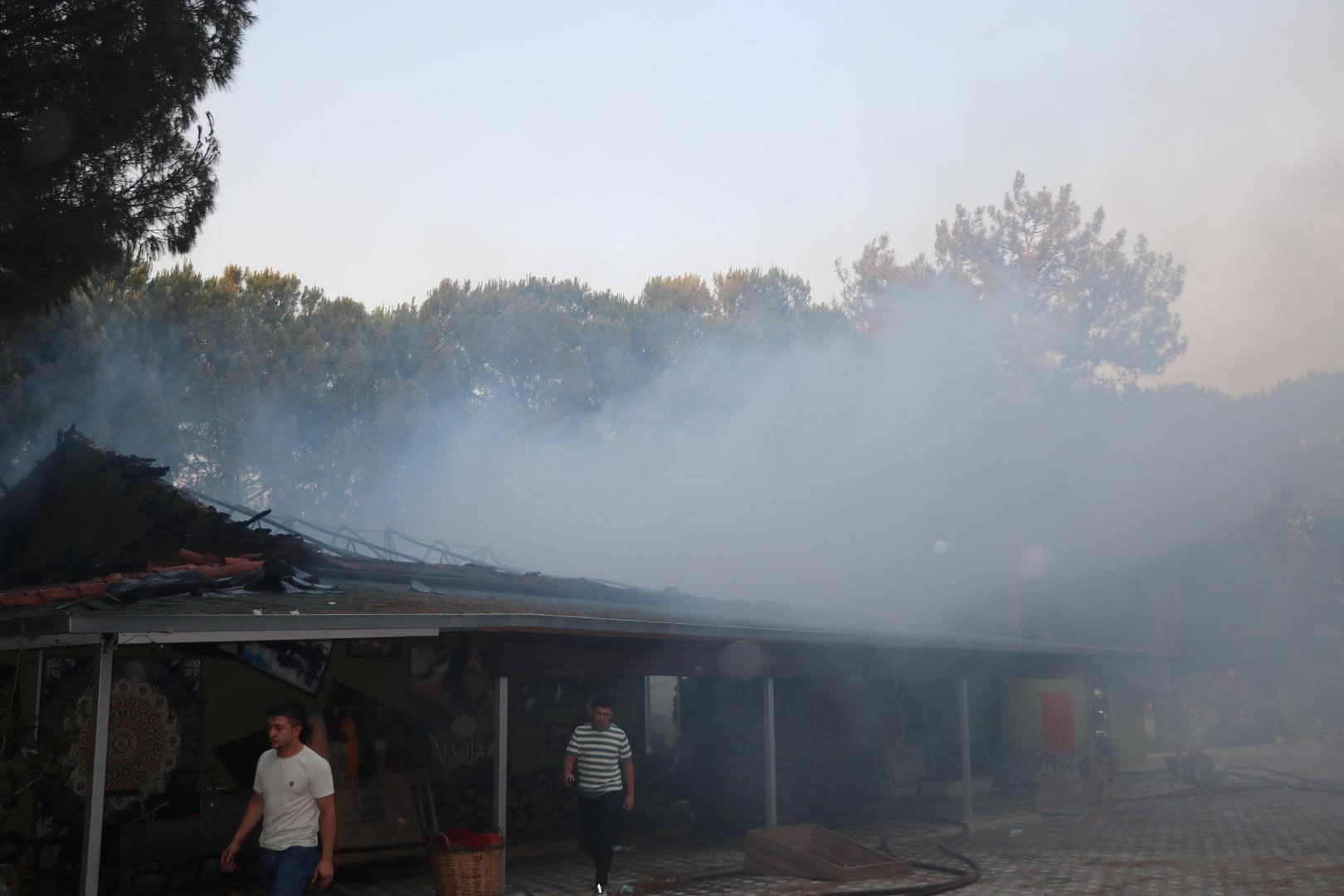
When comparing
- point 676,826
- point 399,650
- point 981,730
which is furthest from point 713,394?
point 399,650

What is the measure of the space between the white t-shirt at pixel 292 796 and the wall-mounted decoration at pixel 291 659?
4670 mm

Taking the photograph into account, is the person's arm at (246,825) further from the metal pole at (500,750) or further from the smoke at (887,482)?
the smoke at (887,482)

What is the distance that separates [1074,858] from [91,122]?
486 inches

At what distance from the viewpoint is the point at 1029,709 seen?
19.7 meters

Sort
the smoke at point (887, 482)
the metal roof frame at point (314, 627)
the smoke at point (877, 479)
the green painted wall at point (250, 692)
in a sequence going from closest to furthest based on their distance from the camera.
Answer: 1. the metal roof frame at point (314, 627)
2. the green painted wall at point (250, 692)
3. the smoke at point (877, 479)
4. the smoke at point (887, 482)

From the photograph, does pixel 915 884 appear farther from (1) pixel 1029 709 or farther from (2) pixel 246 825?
(1) pixel 1029 709

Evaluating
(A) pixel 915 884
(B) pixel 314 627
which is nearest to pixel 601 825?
(A) pixel 915 884

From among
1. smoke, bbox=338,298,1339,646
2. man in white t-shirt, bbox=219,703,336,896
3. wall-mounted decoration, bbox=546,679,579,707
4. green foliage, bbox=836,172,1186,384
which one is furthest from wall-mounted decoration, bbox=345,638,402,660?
green foliage, bbox=836,172,1186,384

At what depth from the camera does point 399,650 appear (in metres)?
11.2

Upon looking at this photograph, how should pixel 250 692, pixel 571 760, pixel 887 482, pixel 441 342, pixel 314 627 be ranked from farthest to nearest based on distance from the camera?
pixel 887 482
pixel 441 342
pixel 250 692
pixel 571 760
pixel 314 627

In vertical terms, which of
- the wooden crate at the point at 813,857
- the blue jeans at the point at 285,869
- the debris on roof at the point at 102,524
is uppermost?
the debris on roof at the point at 102,524

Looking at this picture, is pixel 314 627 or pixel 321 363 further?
pixel 321 363

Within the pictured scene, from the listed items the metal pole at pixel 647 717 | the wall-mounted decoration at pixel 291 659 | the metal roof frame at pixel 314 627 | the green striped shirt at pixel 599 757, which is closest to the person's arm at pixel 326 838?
the metal roof frame at pixel 314 627

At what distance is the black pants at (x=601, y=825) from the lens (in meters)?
9.09
